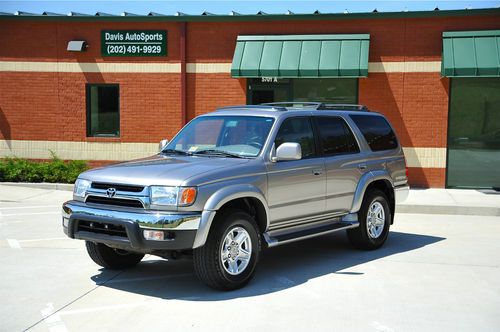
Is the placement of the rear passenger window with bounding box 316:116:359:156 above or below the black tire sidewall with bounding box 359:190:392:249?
above

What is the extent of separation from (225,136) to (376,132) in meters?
2.66

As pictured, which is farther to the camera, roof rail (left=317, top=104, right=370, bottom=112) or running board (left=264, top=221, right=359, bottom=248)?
roof rail (left=317, top=104, right=370, bottom=112)

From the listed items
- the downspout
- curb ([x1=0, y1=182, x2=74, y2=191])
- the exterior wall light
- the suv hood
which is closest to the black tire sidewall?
the suv hood

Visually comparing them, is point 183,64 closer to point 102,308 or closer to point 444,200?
point 444,200

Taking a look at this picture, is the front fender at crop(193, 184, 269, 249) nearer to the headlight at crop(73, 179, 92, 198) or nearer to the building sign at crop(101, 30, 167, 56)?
the headlight at crop(73, 179, 92, 198)

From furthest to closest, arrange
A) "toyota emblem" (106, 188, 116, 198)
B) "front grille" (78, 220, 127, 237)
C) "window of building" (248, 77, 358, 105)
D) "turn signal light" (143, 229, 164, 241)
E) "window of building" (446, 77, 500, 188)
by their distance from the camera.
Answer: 1. "window of building" (248, 77, 358, 105)
2. "window of building" (446, 77, 500, 188)
3. "toyota emblem" (106, 188, 116, 198)
4. "front grille" (78, 220, 127, 237)
5. "turn signal light" (143, 229, 164, 241)

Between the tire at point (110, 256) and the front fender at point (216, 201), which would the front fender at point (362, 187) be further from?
the tire at point (110, 256)

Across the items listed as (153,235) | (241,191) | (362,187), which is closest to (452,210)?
(362,187)

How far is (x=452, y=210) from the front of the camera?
12.3 m

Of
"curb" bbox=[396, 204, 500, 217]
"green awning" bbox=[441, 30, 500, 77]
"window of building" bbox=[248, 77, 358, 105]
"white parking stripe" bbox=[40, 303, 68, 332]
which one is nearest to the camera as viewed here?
"white parking stripe" bbox=[40, 303, 68, 332]

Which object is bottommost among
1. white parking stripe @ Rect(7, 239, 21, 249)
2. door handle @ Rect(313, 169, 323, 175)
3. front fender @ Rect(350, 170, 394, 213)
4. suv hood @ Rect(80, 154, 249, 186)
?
white parking stripe @ Rect(7, 239, 21, 249)

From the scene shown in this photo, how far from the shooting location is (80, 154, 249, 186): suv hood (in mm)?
6129

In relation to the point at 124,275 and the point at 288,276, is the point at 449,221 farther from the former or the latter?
the point at 124,275

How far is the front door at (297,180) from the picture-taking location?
7.02 meters
